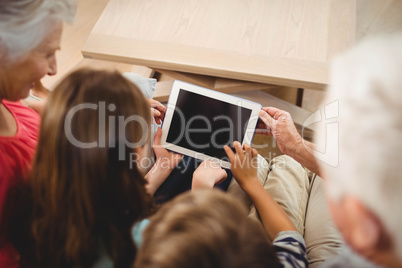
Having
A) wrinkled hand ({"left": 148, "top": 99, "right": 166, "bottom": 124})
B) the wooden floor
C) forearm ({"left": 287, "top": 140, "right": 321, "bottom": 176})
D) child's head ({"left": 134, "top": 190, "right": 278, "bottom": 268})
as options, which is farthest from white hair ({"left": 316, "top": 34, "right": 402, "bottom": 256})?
the wooden floor

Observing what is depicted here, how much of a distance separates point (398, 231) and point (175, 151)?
711 millimetres

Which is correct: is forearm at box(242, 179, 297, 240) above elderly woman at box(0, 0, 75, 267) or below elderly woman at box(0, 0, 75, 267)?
below

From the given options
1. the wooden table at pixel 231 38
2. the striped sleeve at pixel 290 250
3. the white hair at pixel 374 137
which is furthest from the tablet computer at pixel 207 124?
the white hair at pixel 374 137

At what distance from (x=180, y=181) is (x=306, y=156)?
1.32 feet

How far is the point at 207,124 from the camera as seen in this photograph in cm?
106

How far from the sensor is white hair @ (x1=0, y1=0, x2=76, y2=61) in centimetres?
65

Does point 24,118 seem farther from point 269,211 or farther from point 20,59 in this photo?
point 269,211

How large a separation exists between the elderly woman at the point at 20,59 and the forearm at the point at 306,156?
747 mm

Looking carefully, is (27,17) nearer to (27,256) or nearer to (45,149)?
(45,149)

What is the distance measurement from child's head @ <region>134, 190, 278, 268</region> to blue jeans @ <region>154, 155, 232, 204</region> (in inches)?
18.7

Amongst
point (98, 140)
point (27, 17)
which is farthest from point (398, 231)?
point (27, 17)

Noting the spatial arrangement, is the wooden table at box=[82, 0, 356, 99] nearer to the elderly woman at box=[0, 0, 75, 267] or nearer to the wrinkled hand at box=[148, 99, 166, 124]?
the wrinkled hand at box=[148, 99, 166, 124]

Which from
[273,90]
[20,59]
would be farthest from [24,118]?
[273,90]

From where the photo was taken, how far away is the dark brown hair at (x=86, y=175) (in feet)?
2.02
